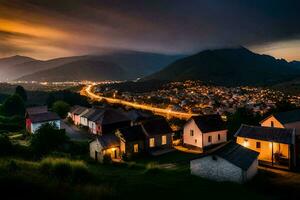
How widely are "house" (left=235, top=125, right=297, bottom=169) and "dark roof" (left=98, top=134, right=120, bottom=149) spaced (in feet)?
60.3

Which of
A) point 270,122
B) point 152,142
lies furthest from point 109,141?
point 270,122

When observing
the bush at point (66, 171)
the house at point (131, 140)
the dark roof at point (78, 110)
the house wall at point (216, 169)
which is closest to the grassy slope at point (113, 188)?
the bush at point (66, 171)

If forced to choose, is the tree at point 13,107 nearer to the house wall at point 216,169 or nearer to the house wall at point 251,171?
the house wall at point 216,169

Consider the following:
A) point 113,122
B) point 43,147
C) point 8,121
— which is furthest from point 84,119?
point 43,147

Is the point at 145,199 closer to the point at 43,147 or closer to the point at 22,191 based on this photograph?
the point at 22,191

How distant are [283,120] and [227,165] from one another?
2565cm

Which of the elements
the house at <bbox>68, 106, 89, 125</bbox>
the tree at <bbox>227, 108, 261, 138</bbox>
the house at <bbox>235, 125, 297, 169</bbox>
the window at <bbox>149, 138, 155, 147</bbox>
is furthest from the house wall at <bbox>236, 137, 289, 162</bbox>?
the house at <bbox>68, 106, 89, 125</bbox>

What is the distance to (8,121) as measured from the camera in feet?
220

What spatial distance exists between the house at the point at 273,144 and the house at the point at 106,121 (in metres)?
27.6

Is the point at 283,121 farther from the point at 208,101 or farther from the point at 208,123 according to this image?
the point at 208,101

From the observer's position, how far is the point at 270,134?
35.8 m

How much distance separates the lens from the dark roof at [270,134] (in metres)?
34.3

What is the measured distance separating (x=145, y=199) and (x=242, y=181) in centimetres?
1359

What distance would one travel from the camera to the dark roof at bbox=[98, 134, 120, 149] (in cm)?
4027
